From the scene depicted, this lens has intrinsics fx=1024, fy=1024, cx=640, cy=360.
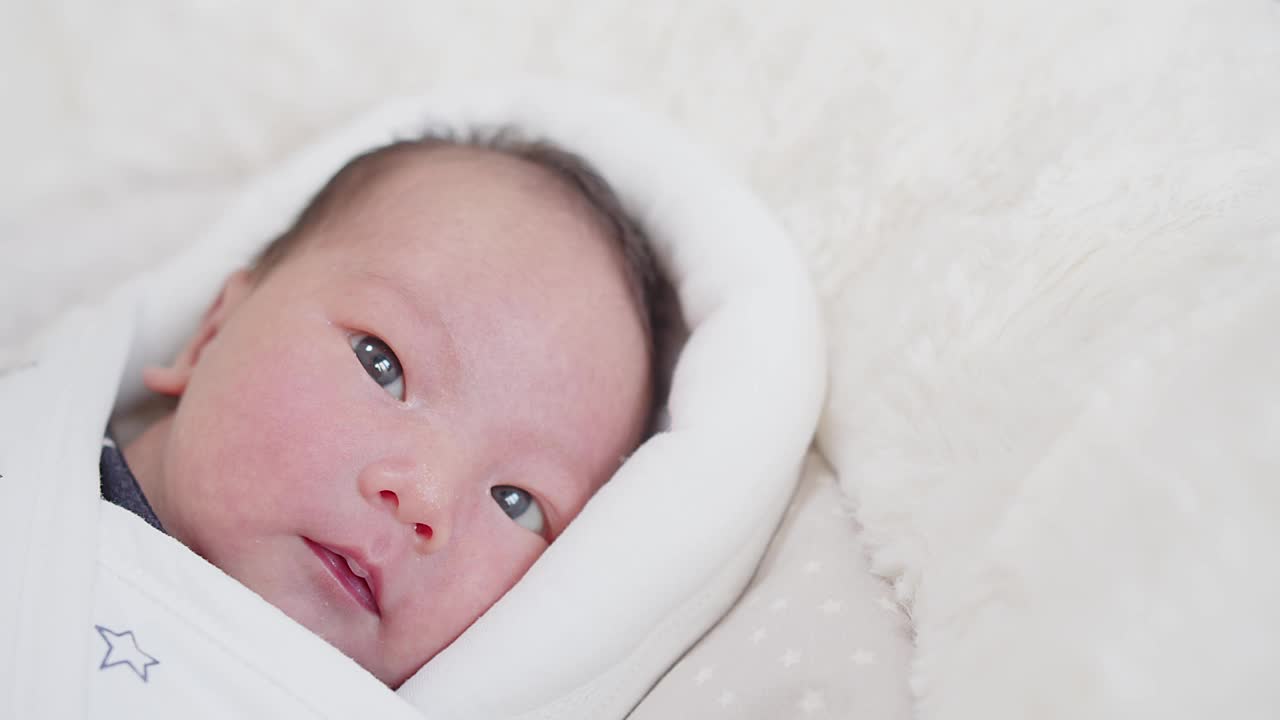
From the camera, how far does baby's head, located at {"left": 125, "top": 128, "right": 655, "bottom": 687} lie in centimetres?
79

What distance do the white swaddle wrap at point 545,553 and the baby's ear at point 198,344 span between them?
54 mm

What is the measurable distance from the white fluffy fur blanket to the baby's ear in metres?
0.35

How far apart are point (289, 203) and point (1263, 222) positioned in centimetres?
97

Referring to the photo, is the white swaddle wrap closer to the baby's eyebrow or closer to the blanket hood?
the blanket hood

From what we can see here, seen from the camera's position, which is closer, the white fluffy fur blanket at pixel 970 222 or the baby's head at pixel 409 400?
the white fluffy fur blanket at pixel 970 222

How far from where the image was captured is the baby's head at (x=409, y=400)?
789mm

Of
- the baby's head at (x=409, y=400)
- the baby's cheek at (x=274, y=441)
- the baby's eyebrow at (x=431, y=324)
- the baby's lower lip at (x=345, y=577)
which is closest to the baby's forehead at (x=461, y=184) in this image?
A: the baby's head at (x=409, y=400)

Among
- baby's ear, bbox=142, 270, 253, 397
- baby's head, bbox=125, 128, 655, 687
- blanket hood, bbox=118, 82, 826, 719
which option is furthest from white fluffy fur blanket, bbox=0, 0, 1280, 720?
baby's ear, bbox=142, 270, 253, 397

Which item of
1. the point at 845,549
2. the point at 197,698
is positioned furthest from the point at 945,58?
the point at 197,698

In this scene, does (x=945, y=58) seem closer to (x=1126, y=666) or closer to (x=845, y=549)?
(x=845, y=549)

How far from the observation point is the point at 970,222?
902 millimetres

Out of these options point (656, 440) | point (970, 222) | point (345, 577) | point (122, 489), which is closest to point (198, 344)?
point (122, 489)

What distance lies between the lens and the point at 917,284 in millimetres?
909

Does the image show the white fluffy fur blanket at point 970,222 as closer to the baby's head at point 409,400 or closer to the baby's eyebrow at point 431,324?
the baby's head at point 409,400
